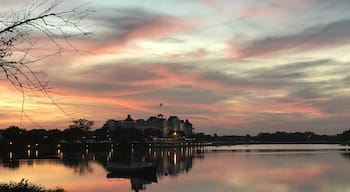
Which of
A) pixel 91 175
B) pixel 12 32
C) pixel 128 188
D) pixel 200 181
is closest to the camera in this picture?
pixel 12 32

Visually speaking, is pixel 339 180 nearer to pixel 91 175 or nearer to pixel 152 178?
pixel 152 178

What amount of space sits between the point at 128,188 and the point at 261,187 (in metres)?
14.9

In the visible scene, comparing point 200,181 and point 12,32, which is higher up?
point 12,32

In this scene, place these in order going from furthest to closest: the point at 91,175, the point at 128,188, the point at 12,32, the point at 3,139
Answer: the point at 3,139 → the point at 91,175 → the point at 128,188 → the point at 12,32

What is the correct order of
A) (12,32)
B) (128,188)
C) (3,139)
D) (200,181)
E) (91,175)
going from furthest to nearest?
1. (3,139)
2. (91,175)
3. (200,181)
4. (128,188)
5. (12,32)

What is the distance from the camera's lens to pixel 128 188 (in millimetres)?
53688

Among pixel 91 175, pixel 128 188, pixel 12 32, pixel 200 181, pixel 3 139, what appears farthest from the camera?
pixel 3 139

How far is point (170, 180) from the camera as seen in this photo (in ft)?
210

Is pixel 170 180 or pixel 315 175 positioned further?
pixel 315 175

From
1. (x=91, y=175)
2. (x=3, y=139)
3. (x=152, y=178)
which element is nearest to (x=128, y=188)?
(x=152, y=178)

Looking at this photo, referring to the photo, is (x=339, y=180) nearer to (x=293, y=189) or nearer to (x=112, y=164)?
(x=293, y=189)

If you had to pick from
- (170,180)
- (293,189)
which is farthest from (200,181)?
(293,189)

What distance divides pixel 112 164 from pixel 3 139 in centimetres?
12721

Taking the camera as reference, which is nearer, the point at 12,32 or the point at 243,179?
the point at 12,32
